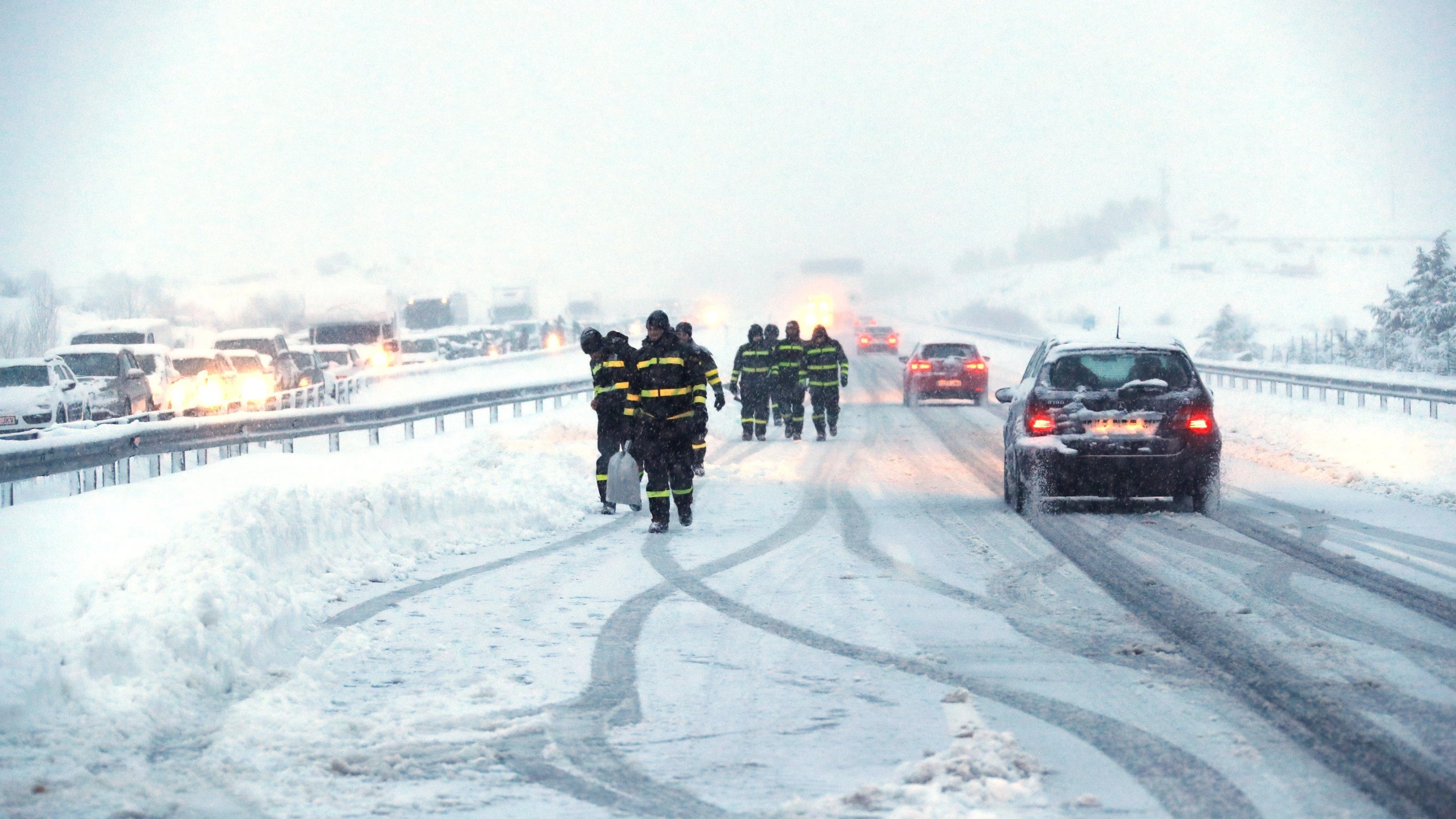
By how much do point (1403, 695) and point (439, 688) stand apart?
411 centimetres

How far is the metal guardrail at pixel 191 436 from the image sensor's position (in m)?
12.5

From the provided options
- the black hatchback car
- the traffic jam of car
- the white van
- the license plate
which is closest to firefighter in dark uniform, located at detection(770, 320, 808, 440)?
the traffic jam of car

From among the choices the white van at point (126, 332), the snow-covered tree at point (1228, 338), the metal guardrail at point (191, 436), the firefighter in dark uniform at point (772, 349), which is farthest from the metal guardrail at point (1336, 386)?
the snow-covered tree at point (1228, 338)

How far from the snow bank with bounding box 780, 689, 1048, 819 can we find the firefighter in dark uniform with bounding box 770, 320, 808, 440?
56.1 ft

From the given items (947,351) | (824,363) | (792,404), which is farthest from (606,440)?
(947,351)

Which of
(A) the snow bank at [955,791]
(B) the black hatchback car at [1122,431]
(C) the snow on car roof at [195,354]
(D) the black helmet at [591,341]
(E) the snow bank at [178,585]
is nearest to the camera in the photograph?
(A) the snow bank at [955,791]

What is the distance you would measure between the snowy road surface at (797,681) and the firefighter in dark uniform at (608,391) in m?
1.52

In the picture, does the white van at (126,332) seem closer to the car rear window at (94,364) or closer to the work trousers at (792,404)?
the car rear window at (94,364)

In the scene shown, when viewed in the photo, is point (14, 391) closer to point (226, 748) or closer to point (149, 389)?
point (149, 389)

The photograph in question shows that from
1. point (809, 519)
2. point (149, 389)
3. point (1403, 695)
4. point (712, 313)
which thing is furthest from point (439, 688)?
point (712, 313)

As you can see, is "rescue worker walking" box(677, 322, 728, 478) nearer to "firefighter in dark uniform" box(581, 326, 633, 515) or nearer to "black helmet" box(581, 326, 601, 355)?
"firefighter in dark uniform" box(581, 326, 633, 515)

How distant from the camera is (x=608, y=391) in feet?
44.2

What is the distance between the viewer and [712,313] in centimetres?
10288

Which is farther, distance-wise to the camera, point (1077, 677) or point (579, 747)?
point (1077, 677)
